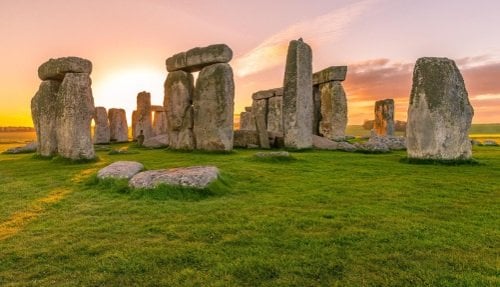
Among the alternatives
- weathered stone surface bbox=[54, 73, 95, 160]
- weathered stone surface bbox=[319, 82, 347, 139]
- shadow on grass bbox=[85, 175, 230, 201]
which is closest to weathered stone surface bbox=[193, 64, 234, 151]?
weathered stone surface bbox=[54, 73, 95, 160]

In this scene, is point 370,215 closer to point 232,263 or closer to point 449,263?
point 449,263

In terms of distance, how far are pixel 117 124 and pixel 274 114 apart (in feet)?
39.5

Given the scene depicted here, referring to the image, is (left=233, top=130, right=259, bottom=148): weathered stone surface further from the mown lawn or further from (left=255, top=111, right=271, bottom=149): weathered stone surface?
the mown lawn

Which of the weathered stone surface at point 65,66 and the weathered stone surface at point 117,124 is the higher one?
the weathered stone surface at point 65,66

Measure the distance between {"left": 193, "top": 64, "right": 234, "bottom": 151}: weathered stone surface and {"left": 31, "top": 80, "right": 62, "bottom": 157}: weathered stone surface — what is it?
5.62 m

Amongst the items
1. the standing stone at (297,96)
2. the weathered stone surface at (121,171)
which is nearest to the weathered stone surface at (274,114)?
the standing stone at (297,96)

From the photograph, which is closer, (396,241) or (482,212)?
(396,241)

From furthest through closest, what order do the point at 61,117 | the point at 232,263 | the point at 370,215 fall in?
the point at 61,117
the point at 370,215
the point at 232,263

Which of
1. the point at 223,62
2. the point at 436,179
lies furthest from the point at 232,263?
the point at 223,62

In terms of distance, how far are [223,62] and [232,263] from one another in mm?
12019

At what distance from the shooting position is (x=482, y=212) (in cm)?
544

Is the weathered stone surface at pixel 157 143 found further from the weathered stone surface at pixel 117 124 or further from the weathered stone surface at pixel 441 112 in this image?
the weathered stone surface at pixel 441 112

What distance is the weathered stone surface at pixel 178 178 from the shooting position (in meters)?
6.67

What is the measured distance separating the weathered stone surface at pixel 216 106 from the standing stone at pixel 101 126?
41.1 feet
